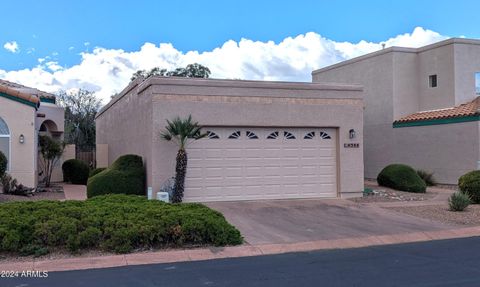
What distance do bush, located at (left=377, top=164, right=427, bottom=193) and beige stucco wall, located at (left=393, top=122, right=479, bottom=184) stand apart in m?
3.10

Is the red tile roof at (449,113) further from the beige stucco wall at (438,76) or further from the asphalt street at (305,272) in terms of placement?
the asphalt street at (305,272)

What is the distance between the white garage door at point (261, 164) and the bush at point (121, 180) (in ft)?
5.41

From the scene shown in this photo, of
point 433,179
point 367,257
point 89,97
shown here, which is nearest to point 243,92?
point 367,257

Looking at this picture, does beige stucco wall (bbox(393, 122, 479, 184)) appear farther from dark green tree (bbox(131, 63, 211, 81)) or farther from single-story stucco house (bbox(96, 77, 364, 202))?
dark green tree (bbox(131, 63, 211, 81))

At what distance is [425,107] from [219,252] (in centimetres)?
1853

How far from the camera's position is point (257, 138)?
644 inches

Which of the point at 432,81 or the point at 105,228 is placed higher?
the point at 432,81

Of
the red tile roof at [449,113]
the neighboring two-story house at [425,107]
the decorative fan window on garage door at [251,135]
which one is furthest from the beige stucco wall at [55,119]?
the red tile roof at [449,113]

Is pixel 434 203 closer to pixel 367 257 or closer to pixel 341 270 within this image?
pixel 367 257

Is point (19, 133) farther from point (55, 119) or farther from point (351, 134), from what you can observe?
point (351, 134)

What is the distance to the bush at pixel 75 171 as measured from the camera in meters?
24.6

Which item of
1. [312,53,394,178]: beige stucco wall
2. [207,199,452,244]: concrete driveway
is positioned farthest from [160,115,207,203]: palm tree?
[312,53,394,178]: beige stucco wall

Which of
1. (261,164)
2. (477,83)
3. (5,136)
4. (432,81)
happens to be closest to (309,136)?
(261,164)

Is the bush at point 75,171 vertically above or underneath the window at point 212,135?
underneath
